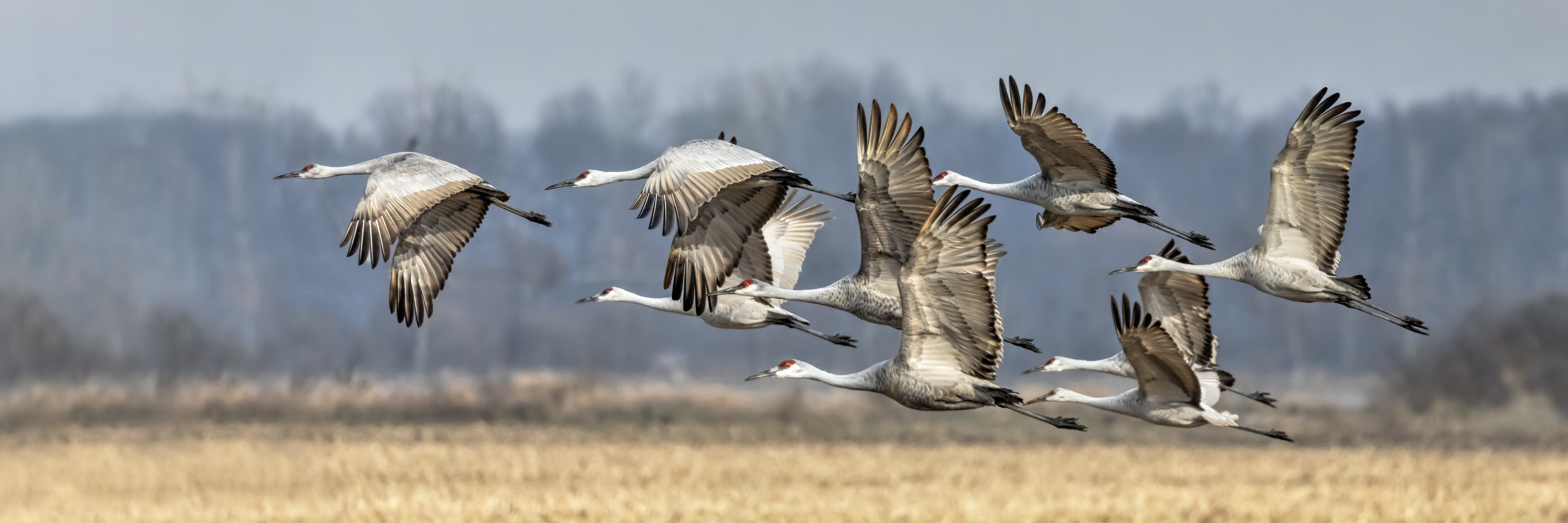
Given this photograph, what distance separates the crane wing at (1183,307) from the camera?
460 inches

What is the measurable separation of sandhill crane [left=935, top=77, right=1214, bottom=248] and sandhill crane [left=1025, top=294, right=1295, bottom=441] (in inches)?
25.3

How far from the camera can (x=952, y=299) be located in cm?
923

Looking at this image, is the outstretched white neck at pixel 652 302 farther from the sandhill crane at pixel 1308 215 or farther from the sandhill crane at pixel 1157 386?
the sandhill crane at pixel 1308 215

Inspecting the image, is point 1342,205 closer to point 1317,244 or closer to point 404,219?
point 1317,244

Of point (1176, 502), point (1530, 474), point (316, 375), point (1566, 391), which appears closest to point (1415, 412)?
point (1566, 391)

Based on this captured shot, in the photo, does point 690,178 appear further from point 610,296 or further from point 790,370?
point 610,296

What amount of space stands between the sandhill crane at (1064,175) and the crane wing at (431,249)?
10.7 ft

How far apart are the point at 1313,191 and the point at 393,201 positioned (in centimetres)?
592

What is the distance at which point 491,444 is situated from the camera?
89.1 ft

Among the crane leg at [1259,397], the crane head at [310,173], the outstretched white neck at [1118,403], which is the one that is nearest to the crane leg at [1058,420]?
the outstretched white neck at [1118,403]

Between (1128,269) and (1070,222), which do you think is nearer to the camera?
(1128,269)

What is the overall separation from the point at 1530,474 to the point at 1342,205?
15169 millimetres

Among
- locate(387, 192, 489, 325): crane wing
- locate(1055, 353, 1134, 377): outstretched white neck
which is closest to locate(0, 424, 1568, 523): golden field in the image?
locate(1055, 353, 1134, 377): outstretched white neck

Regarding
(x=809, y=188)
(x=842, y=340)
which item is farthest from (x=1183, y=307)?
(x=809, y=188)
